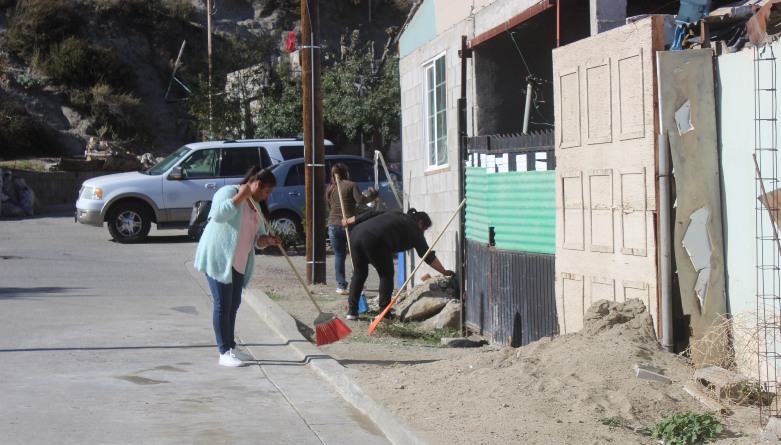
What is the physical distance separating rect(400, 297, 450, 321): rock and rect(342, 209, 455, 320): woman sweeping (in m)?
0.28

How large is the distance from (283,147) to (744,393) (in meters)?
15.6

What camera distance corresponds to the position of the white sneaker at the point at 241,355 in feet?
27.4

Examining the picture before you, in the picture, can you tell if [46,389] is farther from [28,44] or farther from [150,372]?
[28,44]

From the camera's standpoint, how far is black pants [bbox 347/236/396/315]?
35.4 feet

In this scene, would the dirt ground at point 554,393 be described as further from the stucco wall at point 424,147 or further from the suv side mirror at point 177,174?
the suv side mirror at point 177,174

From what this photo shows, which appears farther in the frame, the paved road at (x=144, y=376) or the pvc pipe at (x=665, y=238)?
the pvc pipe at (x=665, y=238)

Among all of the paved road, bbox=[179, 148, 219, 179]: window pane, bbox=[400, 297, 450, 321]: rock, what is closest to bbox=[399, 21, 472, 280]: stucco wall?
bbox=[400, 297, 450, 321]: rock

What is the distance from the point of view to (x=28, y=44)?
40656mm

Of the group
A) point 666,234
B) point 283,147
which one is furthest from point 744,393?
point 283,147

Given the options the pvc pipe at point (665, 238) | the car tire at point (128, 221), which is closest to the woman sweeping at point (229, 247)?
the pvc pipe at point (665, 238)


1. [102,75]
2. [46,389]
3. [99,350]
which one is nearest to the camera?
[46,389]

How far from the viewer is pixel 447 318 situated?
1096 centimetres

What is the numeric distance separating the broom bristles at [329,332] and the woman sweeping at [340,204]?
4154mm

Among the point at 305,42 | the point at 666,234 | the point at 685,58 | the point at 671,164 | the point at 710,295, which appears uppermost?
the point at 305,42
